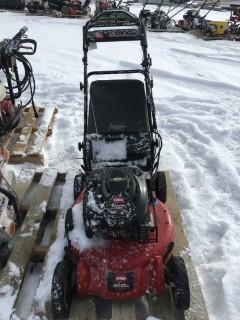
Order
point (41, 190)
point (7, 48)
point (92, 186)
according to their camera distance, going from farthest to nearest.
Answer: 1. point (7, 48)
2. point (41, 190)
3. point (92, 186)

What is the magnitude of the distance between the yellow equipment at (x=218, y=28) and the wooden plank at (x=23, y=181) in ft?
24.9

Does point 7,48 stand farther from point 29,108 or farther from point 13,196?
point 13,196

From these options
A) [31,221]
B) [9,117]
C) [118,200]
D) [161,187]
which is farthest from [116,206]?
[9,117]

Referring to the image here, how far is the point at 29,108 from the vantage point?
4.44 metres

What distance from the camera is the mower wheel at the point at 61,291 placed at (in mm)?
2029

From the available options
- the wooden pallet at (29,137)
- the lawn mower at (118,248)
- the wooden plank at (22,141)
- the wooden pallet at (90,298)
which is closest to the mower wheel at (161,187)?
the wooden pallet at (90,298)

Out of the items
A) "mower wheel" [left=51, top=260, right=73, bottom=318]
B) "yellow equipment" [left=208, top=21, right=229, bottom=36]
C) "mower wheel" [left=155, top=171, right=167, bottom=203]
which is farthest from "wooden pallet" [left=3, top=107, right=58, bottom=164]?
"yellow equipment" [left=208, top=21, right=229, bottom=36]

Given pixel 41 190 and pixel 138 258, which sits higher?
pixel 138 258

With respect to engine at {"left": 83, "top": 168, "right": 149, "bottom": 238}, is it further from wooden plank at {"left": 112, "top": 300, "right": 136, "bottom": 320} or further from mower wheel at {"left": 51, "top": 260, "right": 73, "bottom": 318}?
wooden plank at {"left": 112, "top": 300, "right": 136, "bottom": 320}

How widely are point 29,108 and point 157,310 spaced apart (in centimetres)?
289

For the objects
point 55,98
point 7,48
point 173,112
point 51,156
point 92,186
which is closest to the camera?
point 92,186

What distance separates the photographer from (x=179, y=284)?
2.03 metres

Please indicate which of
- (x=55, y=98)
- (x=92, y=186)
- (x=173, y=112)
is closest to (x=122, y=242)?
(x=92, y=186)

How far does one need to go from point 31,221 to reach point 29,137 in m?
1.30
